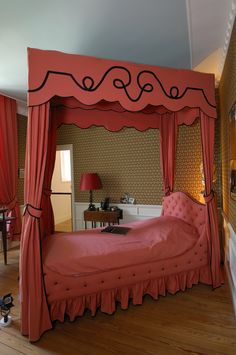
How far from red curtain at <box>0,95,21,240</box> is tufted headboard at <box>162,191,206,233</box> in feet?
10.1

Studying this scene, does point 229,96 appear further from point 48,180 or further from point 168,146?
point 48,180

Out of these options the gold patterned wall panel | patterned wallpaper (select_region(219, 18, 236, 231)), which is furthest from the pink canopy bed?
the gold patterned wall panel

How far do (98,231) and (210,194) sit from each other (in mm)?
1566

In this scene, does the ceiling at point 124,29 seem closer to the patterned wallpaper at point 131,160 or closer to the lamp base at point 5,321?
the patterned wallpaper at point 131,160

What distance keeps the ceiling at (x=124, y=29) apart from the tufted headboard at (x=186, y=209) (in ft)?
6.59

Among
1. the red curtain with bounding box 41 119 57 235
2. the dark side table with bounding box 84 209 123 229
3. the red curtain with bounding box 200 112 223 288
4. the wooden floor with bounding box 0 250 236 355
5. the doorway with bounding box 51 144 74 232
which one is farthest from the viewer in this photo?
the doorway with bounding box 51 144 74 232

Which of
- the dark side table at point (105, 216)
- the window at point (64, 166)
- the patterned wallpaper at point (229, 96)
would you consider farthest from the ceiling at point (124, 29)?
the window at point (64, 166)

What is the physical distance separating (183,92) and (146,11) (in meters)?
0.91

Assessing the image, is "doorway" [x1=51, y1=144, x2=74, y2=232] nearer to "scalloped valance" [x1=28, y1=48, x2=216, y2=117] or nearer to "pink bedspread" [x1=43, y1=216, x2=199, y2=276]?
"pink bedspread" [x1=43, y1=216, x2=199, y2=276]

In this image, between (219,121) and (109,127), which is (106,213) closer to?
(109,127)

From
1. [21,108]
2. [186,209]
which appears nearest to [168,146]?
[186,209]

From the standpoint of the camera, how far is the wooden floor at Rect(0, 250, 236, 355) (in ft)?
6.77

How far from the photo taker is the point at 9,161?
16.0 ft

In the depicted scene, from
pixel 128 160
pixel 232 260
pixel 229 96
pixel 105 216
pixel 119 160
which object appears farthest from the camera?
pixel 119 160
